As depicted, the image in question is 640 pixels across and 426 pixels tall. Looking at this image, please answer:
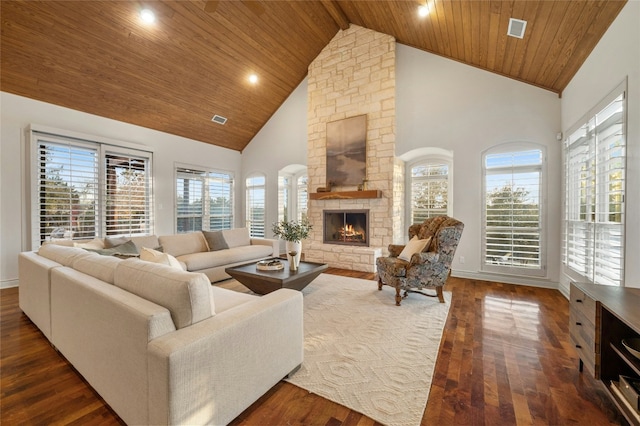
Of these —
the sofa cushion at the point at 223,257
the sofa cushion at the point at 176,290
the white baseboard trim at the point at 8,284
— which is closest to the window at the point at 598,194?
the sofa cushion at the point at 176,290

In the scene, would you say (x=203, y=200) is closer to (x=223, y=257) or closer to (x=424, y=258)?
(x=223, y=257)

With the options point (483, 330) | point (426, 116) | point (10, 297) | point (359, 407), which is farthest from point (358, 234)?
point (10, 297)

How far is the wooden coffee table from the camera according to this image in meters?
3.22

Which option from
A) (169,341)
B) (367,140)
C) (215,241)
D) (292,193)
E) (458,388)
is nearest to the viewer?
(169,341)

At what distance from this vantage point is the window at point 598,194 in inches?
99.5

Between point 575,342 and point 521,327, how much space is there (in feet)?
2.90

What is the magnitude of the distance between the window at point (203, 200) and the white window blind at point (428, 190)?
4.88m

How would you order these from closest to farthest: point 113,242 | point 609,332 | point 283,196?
point 609,332, point 113,242, point 283,196

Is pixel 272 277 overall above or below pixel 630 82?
below

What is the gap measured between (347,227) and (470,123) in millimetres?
2971

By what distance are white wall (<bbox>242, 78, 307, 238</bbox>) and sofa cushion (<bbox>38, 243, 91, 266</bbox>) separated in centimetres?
489

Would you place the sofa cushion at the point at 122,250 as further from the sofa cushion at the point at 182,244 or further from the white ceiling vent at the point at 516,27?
the white ceiling vent at the point at 516,27

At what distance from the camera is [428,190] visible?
5.63 metres

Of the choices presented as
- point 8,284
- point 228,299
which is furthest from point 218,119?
point 228,299
